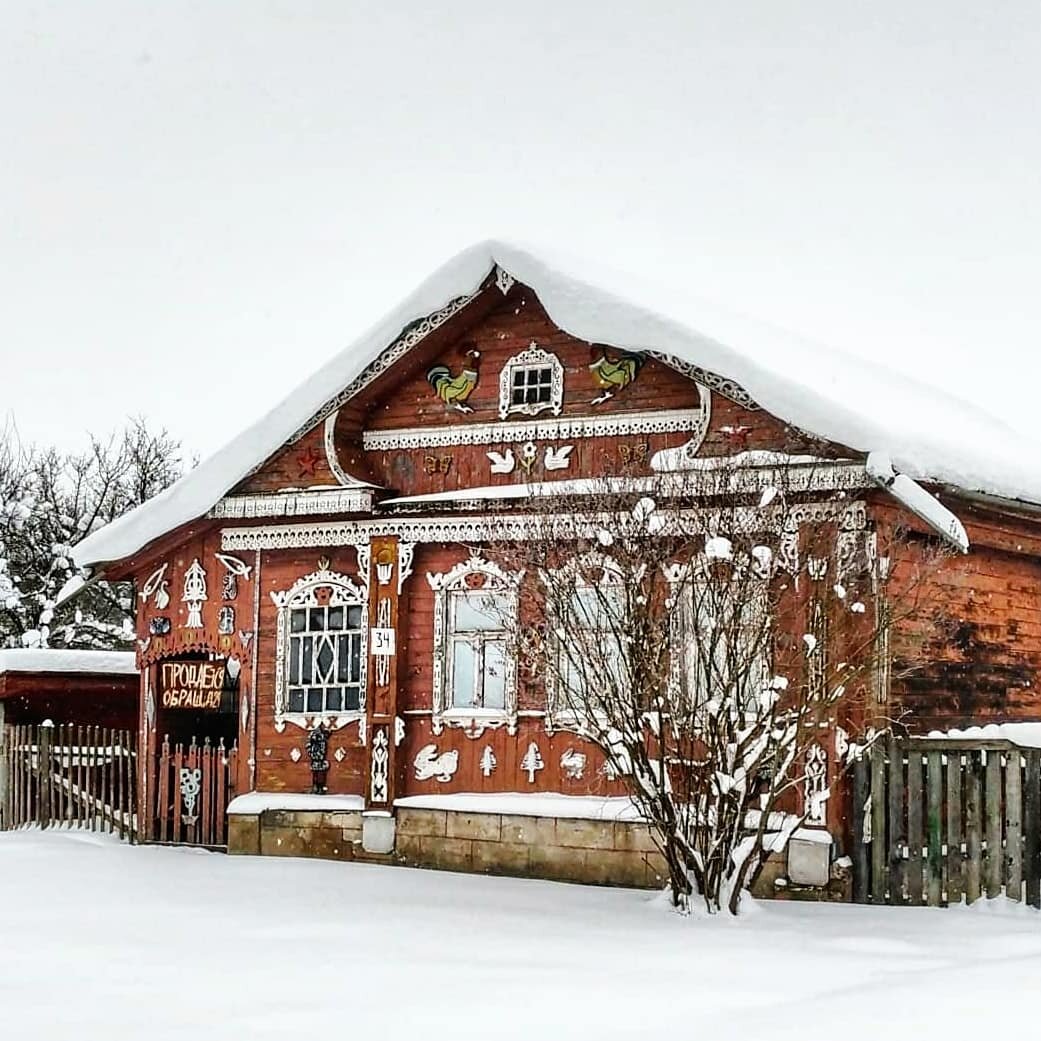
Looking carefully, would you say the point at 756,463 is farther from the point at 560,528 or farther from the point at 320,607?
the point at 320,607

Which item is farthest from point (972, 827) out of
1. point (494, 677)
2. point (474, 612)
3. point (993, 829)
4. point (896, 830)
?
point (474, 612)

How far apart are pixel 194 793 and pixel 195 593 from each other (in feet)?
6.64

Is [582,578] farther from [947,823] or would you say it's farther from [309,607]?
[309,607]

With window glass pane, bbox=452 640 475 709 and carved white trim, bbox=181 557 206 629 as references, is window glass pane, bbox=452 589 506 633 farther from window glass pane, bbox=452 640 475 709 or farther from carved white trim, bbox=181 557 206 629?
carved white trim, bbox=181 557 206 629

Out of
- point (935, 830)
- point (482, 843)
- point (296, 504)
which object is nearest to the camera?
point (935, 830)

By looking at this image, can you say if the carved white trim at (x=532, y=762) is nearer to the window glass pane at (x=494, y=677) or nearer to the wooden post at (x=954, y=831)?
the window glass pane at (x=494, y=677)

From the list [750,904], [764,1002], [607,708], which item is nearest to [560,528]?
[607,708]

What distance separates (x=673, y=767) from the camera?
46.5 feet

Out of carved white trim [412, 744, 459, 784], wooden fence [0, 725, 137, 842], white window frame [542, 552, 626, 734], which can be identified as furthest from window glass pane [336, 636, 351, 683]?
white window frame [542, 552, 626, 734]

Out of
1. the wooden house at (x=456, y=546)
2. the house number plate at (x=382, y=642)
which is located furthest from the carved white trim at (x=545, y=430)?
the house number plate at (x=382, y=642)

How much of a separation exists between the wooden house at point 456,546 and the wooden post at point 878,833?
0.56 m

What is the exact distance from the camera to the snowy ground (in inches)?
347

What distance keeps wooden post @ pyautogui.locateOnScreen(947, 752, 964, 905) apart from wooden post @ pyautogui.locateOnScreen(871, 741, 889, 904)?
0.49 meters

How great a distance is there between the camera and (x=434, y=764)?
16469 mm
